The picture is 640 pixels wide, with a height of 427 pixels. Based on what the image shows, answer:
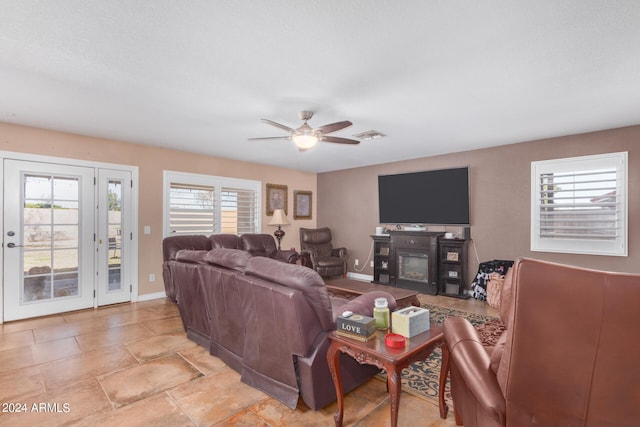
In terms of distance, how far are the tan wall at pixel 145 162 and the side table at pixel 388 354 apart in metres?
4.20

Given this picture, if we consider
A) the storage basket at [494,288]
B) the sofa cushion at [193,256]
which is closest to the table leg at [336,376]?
the sofa cushion at [193,256]

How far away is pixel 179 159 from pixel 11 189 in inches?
85.8

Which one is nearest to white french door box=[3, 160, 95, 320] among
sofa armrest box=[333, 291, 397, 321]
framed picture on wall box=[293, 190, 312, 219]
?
framed picture on wall box=[293, 190, 312, 219]

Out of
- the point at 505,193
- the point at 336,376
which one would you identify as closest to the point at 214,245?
the point at 336,376

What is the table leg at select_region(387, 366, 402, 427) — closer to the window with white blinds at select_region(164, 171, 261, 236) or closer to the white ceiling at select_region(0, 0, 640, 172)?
the white ceiling at select_region(0, 0, 640, 172)

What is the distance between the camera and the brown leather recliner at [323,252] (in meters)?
6.27

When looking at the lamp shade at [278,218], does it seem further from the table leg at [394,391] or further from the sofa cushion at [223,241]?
the table leg at [394,391]

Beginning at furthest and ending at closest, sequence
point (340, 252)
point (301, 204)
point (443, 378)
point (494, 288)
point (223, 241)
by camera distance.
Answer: point (301, 204) → point (340, 252) → point (223, 241) → point (494, 288) → point (443, 378)

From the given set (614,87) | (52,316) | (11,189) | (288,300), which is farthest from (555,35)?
(52,316)

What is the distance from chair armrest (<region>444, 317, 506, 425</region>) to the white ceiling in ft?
6.02

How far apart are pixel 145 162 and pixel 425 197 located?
16.1ft

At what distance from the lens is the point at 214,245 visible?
511 cm

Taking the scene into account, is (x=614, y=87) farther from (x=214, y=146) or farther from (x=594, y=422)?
(x=214, y=146)

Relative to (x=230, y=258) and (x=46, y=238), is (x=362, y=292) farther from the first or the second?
(x=46, y=238)
